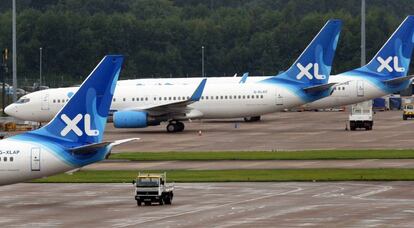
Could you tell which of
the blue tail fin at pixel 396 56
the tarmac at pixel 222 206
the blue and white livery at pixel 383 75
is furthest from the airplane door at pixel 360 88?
the tarmac at pixel 222 206

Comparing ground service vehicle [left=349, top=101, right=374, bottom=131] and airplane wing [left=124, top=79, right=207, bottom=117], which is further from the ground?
airplane wing [left=124, top=79, right=207, bottom=117]

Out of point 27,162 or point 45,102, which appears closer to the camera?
point 27,162

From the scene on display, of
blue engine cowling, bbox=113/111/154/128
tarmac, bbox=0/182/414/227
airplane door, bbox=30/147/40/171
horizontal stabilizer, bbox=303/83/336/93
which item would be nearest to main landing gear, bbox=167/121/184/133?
blue engine cowling, bbox=113/111/154/128

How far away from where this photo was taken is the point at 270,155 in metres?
75.8

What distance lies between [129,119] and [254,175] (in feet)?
103

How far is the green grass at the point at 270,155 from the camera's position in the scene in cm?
7388

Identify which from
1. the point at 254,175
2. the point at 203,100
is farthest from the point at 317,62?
the point at 254,175

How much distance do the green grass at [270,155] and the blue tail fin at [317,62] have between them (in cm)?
1912

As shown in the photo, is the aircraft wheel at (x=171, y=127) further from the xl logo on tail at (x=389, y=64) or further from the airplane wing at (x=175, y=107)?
the xl logo on tail at (x=389, y=64)

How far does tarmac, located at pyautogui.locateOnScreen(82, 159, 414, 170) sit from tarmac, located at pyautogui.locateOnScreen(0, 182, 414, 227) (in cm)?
834

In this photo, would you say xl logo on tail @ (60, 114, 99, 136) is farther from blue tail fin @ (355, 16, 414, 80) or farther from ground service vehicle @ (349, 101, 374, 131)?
blue tail fin @ (355, 16, 414, 80)

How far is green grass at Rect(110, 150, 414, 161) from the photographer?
73.9 m

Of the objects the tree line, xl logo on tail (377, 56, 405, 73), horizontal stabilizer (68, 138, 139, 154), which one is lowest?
horizontal stabilizer (68, 138, 139, 154)

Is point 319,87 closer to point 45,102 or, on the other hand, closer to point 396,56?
point 396,56
